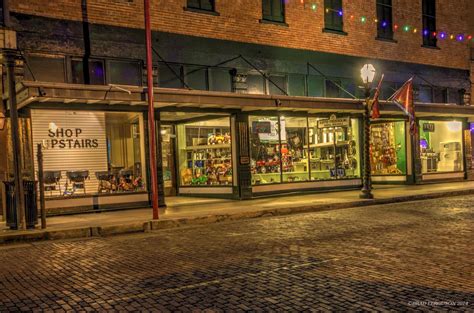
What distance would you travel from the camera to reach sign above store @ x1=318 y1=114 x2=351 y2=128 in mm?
17797

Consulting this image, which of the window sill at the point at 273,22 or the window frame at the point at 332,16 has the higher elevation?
the window frame at the point at 332,16

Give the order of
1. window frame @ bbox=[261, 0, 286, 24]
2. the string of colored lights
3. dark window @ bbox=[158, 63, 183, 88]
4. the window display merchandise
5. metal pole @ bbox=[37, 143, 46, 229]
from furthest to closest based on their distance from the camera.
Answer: the string of colored lights → window frame @ bbox=[261, 0, 286, 24] → the window display merchandise → dark window @ bbox=[158, 63, 183, 88] → metal pole @ bbox=[37, 143, 46, 229]

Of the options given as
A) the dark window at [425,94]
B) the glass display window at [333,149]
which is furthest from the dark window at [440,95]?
the glass display window at [333,149]

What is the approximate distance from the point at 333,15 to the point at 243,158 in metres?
7.47

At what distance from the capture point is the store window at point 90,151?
552 inches

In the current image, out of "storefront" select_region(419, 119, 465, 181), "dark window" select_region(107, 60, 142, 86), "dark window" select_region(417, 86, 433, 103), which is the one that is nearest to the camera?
"dark window" select_region(107, 60, 142, 86)

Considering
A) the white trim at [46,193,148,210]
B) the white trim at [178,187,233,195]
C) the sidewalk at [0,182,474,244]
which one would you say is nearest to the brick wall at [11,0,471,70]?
the white trim at [46,193,148,210]

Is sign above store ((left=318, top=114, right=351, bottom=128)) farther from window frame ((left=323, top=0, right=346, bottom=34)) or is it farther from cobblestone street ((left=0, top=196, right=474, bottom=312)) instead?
cobblestone street ((left=0, top=196, right=474, bottom=312))

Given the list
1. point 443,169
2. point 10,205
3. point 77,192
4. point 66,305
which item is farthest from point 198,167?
point 66,305

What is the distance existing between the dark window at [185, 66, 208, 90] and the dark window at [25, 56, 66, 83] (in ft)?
13.2

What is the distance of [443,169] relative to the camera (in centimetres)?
2302

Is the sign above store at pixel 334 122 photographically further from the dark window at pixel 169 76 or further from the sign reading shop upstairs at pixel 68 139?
the sign reading shop upstairs at pixel 68 139

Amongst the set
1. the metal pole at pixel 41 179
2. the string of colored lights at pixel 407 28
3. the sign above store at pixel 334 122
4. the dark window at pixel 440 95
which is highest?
the string of colored lights at pixel 407 28

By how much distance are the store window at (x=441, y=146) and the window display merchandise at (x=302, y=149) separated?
13.5ft
